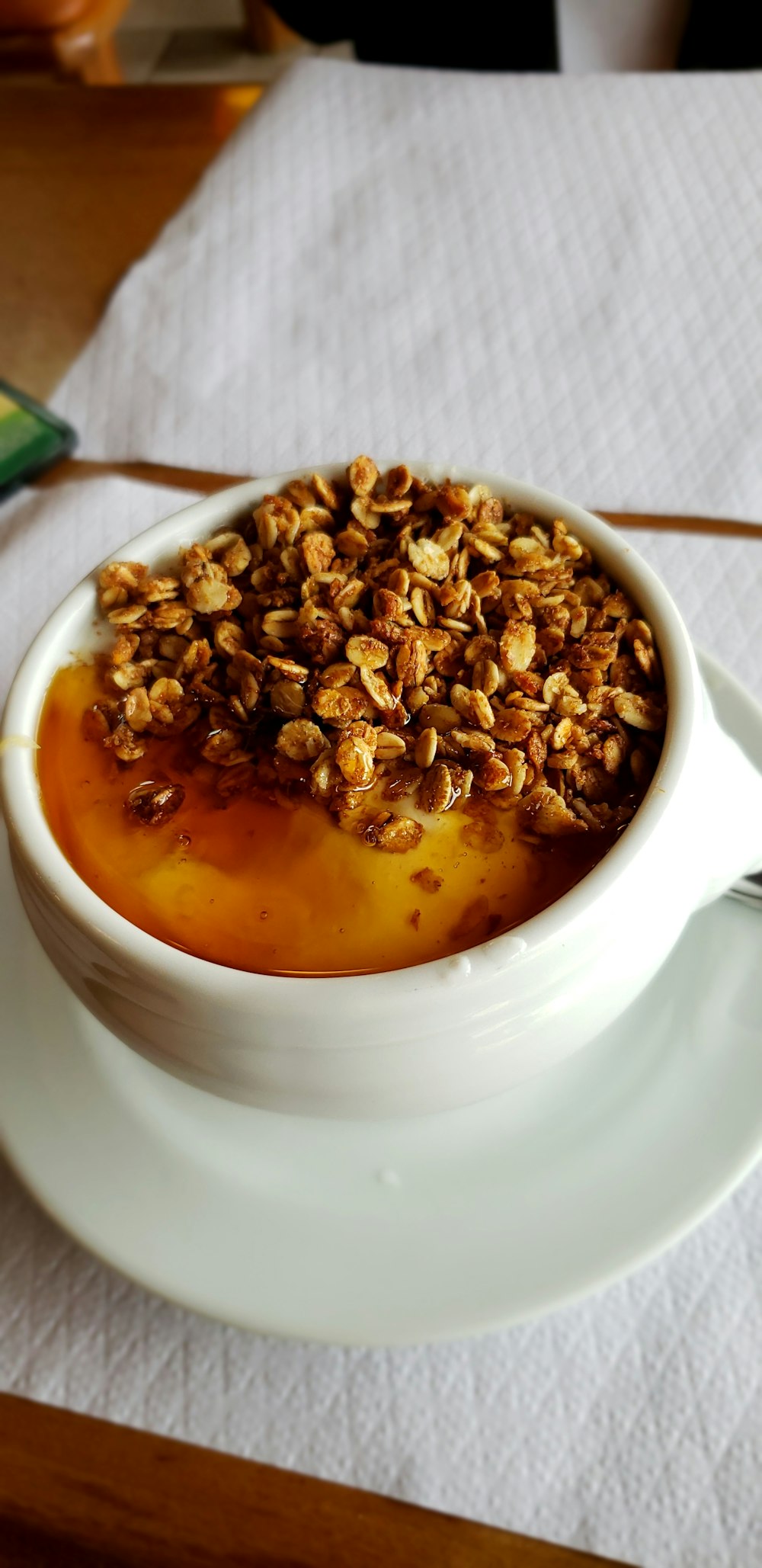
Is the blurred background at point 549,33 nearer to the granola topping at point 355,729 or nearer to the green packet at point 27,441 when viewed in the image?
the green packet at point 27,441

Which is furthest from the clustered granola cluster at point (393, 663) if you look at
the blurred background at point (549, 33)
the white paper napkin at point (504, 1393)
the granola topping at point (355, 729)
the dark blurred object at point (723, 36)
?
the dark blurred object at point (723, 36)

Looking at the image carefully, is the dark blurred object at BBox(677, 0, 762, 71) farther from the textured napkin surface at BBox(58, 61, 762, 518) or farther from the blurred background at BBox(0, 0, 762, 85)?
the textured napkin surface at BBox(58, 61, 762, 518)

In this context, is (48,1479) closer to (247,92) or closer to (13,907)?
(13,907)

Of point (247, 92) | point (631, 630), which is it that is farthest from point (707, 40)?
point (631, 630)

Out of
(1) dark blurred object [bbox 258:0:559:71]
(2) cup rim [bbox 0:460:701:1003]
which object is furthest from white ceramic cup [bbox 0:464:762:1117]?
(1) dark blurred object [bbox 258:0:559:71]

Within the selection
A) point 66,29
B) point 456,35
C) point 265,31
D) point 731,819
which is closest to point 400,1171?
point 731,819

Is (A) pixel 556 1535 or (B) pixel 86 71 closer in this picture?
(A) pixel 556 1535

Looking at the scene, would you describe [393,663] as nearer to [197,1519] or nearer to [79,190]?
[197,1519]
